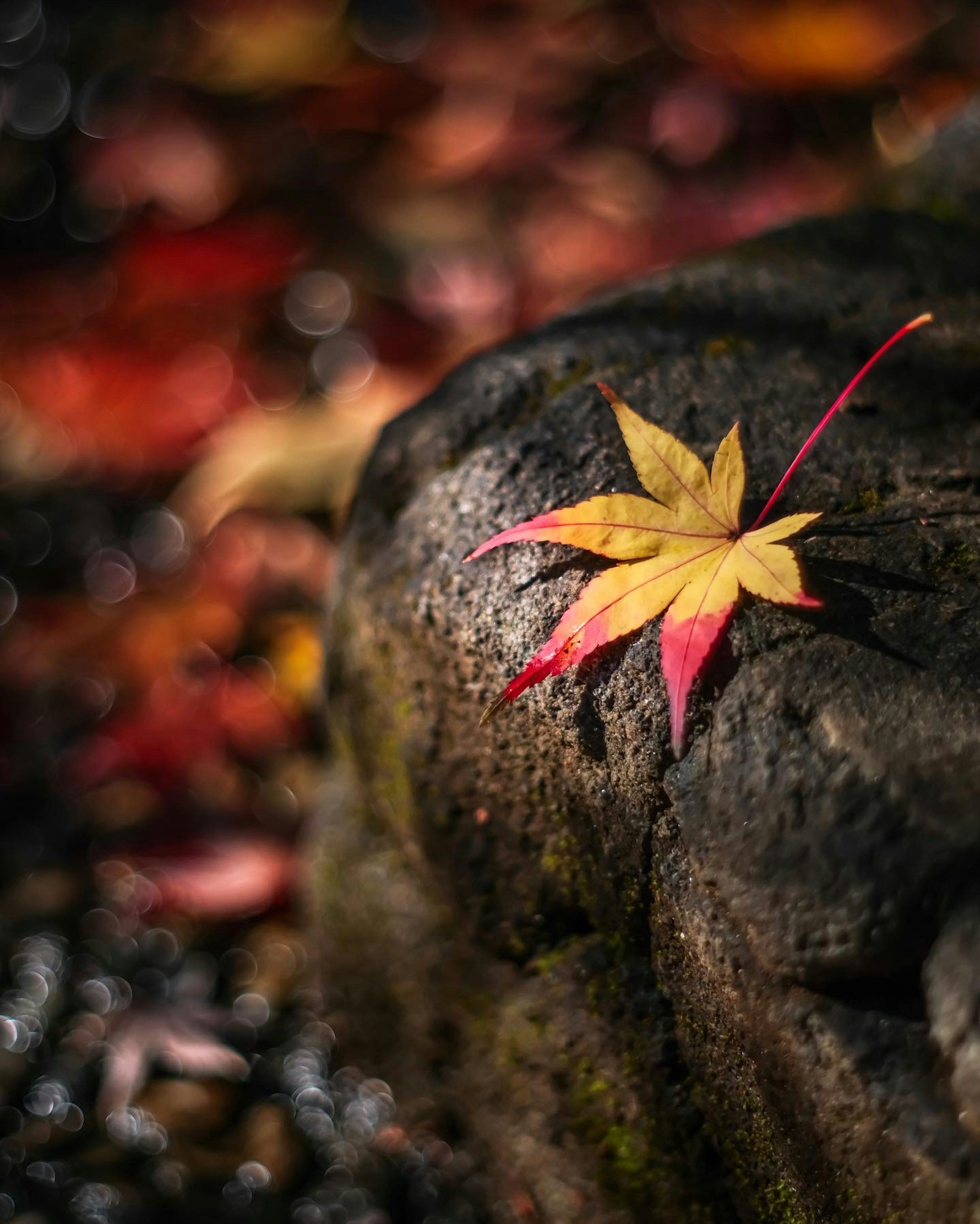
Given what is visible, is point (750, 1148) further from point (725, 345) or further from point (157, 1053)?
point (157, 1053)

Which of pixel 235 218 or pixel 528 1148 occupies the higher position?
pixel 235 218

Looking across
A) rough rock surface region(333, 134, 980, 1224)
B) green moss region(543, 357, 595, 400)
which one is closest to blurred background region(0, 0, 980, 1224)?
rough rock surface region(333, 134, 980, 1224)

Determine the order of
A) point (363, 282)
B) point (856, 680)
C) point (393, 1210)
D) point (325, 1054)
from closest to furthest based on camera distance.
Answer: point (856, 680), point (393, 1210), point (325, 1054), point (363, 282)

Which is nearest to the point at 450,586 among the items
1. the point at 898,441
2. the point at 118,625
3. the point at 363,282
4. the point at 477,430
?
the point at 477,430

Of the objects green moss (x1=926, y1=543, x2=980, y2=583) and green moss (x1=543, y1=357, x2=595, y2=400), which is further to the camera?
green moss (x1=543, y1=357, x2=595, y2=400)

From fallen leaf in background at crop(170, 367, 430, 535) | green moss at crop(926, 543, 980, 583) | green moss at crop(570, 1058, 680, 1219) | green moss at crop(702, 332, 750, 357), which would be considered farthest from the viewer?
fallen leaf in background at crop(170, 367, 430, 535)

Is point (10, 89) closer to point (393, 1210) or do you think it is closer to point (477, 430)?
point (477, 430)

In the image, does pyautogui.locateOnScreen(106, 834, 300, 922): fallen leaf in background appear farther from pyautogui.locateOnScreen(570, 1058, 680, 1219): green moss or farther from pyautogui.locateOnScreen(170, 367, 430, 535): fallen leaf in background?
pyautogui.locateOnScreen(570, 1058, 680, 1219): green moss

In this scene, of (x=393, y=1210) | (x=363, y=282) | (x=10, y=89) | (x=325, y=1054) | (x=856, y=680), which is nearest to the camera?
(x=856, y=680)
